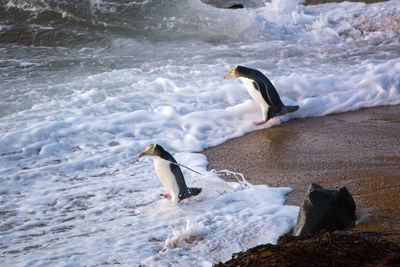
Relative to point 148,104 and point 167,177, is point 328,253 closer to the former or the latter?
point 167,177

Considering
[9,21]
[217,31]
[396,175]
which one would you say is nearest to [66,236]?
[396,175]

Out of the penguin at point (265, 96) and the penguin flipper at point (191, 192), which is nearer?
the penguin flipper at point (191, 192)

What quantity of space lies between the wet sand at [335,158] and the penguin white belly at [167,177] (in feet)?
2.61

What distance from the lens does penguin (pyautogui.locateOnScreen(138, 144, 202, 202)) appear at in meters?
3.89

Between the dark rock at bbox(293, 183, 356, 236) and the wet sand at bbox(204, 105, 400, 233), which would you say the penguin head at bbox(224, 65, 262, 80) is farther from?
the dark rock at bbox(293, 183, 356, 236)

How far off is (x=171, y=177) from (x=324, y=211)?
128 centimetres

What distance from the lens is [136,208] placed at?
3.90 m

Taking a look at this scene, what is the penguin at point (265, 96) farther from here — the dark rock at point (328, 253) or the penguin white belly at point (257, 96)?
the dark rock at point (328, 253)

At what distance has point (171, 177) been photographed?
154 inches

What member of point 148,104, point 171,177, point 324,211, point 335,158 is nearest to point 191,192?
point 171,177

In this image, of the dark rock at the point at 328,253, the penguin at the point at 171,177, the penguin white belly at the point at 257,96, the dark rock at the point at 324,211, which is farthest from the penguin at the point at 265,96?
the dark rock at the point at 328,253

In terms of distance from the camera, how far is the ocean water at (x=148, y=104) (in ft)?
11.3

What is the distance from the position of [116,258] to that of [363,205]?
1.82 meters

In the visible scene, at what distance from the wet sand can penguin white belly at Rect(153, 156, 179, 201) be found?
796 mm
